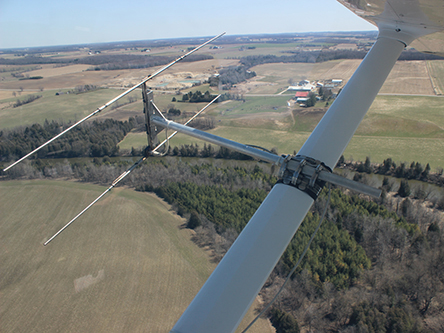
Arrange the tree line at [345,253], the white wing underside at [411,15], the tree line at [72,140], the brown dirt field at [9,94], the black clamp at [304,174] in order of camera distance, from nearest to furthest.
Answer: the black clamp at [304,174], the white wing underside at [411,15], the tree line at [345,253], the tree line at [72,140], the brown dirt field at [9,94]

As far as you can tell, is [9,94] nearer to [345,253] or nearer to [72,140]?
[72,140]

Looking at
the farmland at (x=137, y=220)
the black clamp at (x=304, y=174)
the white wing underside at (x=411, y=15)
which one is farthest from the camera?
the farmland at (x=137, y=220)

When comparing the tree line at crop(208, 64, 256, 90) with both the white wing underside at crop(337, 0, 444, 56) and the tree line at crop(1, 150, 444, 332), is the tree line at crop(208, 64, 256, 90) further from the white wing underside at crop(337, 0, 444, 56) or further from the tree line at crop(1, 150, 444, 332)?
the white wing underside at crop(337, 0, 444, 56)

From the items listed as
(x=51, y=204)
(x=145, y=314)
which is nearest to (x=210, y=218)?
(x=145, y=314)

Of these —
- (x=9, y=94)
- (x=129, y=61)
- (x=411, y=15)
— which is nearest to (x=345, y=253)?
(x=411, y=15)

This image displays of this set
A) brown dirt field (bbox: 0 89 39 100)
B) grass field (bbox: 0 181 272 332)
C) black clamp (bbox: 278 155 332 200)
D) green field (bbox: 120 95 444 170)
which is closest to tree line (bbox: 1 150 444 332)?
grass field (bbox: 0 181 272 332)

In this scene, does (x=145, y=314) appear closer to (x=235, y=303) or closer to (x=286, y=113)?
(x=235, y=303)

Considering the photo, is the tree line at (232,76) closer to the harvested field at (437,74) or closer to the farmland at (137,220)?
the farmland at (137,220)


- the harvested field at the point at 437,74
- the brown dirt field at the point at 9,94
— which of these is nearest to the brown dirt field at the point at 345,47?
the harvested field at the point at 437,74
